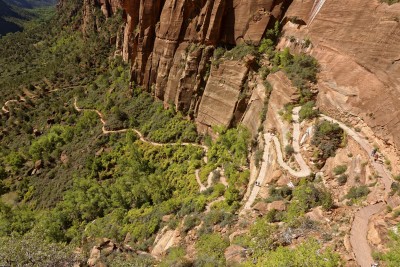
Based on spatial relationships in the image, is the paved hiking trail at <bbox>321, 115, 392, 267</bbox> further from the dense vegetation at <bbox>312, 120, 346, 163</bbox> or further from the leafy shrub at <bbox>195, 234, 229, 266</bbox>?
the leafy shrub at <bbox>195, 234, 229, 266</bbox>

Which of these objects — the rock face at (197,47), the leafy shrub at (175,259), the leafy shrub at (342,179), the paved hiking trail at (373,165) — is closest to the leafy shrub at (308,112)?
the paved hiking trail at (373,165)

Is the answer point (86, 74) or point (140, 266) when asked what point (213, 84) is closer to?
point (140, 266)

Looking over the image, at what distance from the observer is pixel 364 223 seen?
1873 cm

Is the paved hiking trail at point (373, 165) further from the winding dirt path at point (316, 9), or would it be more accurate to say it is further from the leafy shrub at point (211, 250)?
the winding dirt path at point (316, 9)

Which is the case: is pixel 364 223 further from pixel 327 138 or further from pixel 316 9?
pixel 316 9

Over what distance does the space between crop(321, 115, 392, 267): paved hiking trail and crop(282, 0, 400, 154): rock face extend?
86.3 inches

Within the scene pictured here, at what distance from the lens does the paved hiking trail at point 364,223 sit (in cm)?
1650

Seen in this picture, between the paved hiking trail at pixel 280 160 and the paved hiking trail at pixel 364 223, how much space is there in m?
5.27

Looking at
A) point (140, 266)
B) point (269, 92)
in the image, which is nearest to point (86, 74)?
point (269, 92)

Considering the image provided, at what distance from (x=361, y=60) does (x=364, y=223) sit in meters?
16.9

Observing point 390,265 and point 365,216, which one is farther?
point 365,216

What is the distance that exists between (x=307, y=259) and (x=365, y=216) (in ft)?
21.4

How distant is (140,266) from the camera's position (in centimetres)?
2234

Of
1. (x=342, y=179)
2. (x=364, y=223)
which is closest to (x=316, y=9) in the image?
(x=342, y=179)
